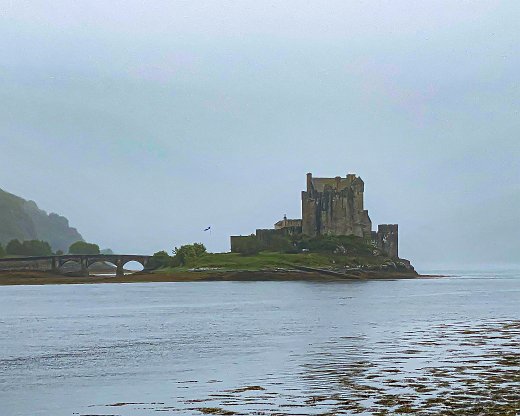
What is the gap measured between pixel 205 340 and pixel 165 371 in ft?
51.6

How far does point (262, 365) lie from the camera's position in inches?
1502

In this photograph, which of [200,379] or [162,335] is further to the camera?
[162,335]

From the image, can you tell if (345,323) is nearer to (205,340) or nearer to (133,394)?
(205,340)

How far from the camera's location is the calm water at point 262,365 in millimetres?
27578

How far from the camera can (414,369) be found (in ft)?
115

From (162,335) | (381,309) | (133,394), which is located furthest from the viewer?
(381,309)

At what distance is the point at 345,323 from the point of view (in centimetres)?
6575

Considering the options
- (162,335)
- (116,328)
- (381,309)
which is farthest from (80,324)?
(381,309)

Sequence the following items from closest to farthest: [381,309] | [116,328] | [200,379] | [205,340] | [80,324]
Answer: [200,379] → [205,340] → [116,328] → [80,324] → [381,309]

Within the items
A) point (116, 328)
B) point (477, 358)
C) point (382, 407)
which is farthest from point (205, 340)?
point (382, 407)

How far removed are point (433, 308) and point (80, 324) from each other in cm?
3300

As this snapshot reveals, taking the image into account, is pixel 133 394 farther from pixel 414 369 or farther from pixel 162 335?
pixel 162 335

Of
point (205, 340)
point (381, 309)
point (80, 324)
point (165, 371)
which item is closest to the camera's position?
point (165, 371)

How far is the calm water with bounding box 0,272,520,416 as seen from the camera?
2758 centimetres
